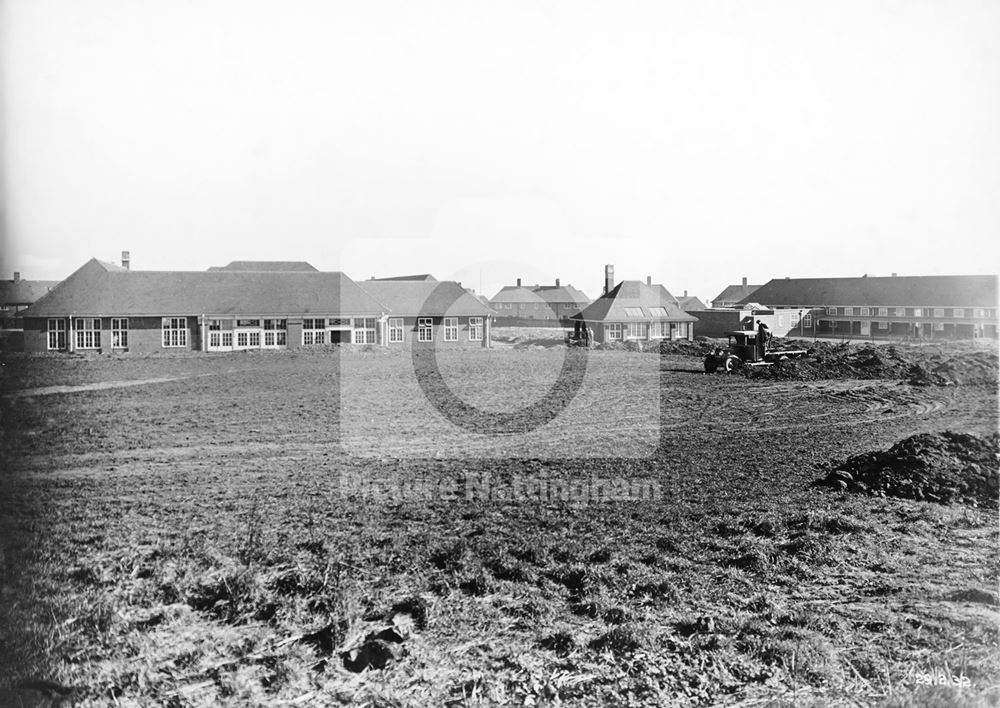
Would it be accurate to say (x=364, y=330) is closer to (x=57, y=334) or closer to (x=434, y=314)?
(x=434, y=314)

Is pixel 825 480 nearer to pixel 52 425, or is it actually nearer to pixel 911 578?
pixel 911 578

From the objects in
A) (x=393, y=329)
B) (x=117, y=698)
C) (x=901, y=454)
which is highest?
(x=393, y=329)

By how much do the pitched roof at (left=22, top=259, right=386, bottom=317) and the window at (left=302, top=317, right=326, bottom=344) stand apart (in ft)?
1.71

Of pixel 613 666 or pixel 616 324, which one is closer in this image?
pixel 613 666

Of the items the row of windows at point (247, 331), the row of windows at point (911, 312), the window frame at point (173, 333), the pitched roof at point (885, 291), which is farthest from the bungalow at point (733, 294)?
the window frame at point (173, 333)

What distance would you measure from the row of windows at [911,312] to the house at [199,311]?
29.6 metres

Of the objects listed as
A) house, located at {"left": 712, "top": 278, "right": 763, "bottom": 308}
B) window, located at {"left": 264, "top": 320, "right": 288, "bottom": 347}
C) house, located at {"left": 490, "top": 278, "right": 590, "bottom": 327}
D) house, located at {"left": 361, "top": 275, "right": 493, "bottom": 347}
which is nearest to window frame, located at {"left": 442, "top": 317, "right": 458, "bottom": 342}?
house, located at {"left": 361, "top": 275, "right": 493, "bottom": 347}

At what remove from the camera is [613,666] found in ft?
16.7

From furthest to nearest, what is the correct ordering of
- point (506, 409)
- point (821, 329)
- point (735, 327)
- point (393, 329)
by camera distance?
point (821, 329) < point (735, 327) < point (393, 329) < point (506, 409)

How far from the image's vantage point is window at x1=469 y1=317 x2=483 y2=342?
38750 millimetres

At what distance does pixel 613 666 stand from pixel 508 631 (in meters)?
0.92

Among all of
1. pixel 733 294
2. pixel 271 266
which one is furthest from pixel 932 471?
pixel 733 294

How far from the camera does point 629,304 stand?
1512 inches

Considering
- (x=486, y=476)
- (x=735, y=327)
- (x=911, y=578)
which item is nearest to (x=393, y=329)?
(x=735, y=327)
